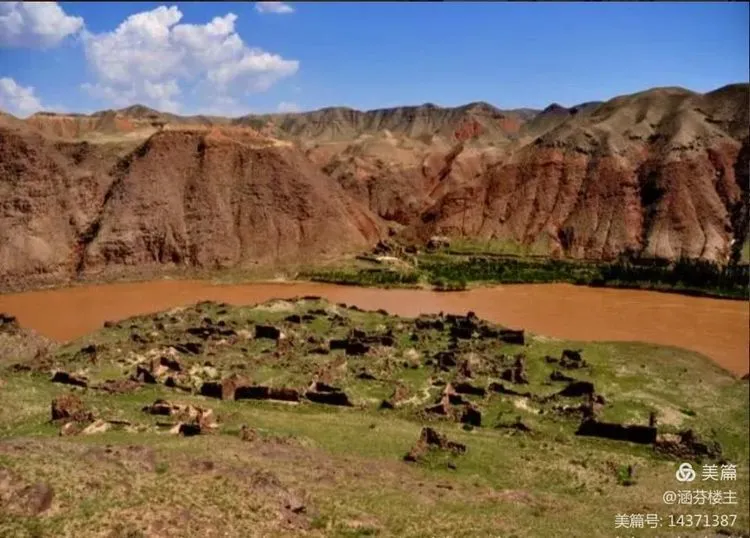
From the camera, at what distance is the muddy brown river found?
63875 mm

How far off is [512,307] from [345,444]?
5050 centimetres

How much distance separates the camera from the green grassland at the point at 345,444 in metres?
20.0

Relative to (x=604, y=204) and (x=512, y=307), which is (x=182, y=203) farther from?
(x=604, y=204)

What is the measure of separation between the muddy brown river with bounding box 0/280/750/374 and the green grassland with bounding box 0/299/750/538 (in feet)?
25.2

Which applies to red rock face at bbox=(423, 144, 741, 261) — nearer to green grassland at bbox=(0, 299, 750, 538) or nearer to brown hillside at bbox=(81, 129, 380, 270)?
brown hillside at bbox=(81, 129, 380, 270)

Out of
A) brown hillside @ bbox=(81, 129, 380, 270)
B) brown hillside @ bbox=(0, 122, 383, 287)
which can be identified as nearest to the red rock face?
brown hillside @ bbox=(0, 122, 383, 287)

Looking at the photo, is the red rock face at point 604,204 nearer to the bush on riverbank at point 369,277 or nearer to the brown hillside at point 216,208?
the brown hillside at point 216,208

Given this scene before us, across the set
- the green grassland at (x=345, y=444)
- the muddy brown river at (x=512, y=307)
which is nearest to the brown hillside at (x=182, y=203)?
the muddy brown river at (x=512, y=307)

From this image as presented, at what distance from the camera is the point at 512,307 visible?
3169 inches

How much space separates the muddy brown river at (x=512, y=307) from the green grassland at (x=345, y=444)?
7.68 m

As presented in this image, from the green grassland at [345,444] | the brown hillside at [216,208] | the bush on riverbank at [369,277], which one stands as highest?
the brown hillside at [216,208]

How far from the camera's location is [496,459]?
105 ft

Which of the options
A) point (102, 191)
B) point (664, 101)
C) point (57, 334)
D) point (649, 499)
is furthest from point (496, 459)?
point (664, 101)

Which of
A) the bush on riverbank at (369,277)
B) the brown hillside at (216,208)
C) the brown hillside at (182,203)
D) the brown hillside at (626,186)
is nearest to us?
the brown hillside at (182,203)
